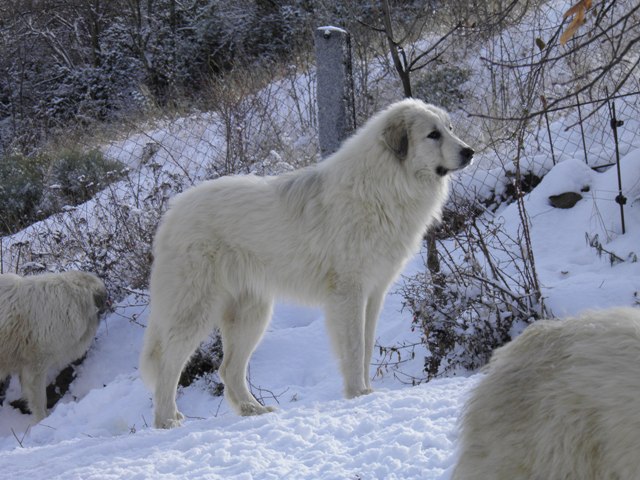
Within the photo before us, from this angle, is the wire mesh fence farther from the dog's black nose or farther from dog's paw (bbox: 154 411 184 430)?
dog's paw (bbox: 154 411 184 430)

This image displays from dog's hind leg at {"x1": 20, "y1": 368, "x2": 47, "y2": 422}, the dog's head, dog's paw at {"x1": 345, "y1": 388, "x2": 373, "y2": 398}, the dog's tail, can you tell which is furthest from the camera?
dog's hind leg at {"x1": 20, "y1": 368, "x2": 47, "y2": 422}

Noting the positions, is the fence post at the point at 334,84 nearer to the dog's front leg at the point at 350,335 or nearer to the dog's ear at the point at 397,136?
the dog's ear at the point at 397,136

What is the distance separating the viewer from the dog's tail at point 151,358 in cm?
529

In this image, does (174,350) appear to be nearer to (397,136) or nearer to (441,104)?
(397,136)

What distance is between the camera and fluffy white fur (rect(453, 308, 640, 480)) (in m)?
1.65

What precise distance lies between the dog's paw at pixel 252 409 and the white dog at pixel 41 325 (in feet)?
10.2

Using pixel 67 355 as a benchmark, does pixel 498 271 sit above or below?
above

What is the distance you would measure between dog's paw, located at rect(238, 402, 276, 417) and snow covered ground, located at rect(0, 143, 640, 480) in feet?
0.46

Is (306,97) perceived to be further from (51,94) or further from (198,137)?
(51,94)

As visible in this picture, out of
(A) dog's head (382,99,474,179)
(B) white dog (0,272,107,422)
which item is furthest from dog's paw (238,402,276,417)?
(B) white dog (0,272,107,422)

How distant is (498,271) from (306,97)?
6.60 m

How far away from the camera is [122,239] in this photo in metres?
8.00

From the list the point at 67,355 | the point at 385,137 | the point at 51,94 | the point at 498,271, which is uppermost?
the point at 51,94

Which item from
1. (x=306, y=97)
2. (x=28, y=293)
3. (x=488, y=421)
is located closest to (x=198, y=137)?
(x=306, y=97)
